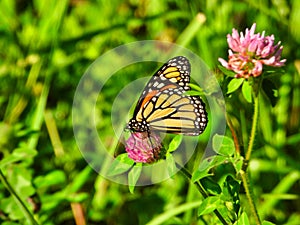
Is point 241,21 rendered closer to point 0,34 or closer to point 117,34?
point 117,34

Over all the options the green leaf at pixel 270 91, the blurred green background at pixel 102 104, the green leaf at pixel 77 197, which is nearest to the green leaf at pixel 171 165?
the green leaf at pixel 270 91

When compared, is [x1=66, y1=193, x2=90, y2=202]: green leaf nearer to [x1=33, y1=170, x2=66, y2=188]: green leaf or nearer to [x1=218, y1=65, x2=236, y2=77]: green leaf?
[x1=33, y1=170, x2=66, y2=188]: green leaf

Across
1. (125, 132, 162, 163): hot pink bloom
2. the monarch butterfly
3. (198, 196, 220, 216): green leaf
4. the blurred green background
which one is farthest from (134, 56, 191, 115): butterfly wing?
the blurred green background

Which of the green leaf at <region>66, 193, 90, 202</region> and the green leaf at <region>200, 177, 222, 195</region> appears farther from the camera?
the green leaf at <region>66, 193, 90, 202</region>

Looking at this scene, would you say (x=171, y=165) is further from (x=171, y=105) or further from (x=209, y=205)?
(x=171, y=105)

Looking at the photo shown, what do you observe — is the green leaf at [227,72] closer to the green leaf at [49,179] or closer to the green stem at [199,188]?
the green stem at [199,188]

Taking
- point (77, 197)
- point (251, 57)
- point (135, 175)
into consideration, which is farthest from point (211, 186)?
point (77, 197)

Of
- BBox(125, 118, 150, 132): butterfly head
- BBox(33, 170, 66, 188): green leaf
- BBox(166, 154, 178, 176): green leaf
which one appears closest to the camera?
BBox(166, 154, 178, 176): green leaf

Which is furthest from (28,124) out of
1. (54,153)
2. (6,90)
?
(6,90)

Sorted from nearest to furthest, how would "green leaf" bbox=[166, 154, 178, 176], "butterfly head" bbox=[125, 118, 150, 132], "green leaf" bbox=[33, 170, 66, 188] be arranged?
"green leaf" bbox=[166, 154, 178, 176]
"butterfly head" bbox=[125, 118, 150, 132]
"green leaf" bbox=[33, 170, 66, 188]
